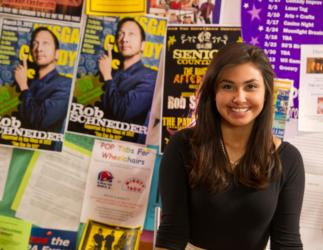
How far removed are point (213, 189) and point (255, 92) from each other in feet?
0.82

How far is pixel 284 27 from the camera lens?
44.4 inches

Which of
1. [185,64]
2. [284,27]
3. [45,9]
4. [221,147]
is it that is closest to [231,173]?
[221,147]

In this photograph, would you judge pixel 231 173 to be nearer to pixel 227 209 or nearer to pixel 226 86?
pixel 227 209

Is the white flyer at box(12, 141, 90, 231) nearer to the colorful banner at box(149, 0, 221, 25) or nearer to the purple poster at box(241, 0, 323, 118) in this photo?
the colorful banner at box(149, 0, 221, 25)

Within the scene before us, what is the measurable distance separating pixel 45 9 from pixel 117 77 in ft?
0.91

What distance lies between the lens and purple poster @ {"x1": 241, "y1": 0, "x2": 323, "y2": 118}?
3.68 feet

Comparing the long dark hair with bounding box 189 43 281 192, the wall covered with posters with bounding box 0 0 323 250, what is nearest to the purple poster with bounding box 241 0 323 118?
the wall covered with posters with bounding box 0 0 323 250

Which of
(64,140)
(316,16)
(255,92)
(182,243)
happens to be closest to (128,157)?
(64,140)

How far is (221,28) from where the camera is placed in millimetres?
1128

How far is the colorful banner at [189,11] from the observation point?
1.13 m

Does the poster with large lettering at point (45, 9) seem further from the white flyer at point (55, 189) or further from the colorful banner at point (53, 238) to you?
the colorful banner at point (53, 238)

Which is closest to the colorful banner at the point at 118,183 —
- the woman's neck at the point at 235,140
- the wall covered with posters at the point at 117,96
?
the wall covered with posters at the point at 117,96

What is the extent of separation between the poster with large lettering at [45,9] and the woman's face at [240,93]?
1.56 feet

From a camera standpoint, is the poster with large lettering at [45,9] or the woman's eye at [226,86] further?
the poster with large lettering at [45,9]
